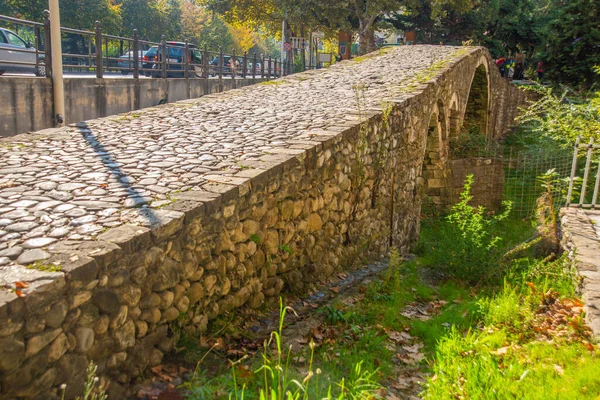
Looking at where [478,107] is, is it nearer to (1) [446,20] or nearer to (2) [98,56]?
(1) [446,20]

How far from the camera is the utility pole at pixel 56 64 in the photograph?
938 centimetres

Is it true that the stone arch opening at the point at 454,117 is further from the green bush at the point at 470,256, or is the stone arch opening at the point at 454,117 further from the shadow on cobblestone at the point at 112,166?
the shadow on cobblestone at the point at 112,166

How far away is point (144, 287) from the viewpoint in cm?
355

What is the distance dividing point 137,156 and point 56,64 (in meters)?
5.14

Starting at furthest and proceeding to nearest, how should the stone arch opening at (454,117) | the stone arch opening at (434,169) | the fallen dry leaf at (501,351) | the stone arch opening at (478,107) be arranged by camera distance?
1. the stone arch opening at (478,107)
2. the stone arch opening at (454,117)
3. the stone arch opening at (434,169)
4. the fallen dry leaf at (501,351)

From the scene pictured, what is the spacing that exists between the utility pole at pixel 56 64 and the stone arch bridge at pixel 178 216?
233 centimetres

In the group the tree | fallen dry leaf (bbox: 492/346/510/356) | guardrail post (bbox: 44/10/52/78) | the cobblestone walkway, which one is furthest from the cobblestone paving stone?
the tree

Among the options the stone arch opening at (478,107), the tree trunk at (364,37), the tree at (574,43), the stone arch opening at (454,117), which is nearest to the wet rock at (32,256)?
the stone arch opening at (454,117)

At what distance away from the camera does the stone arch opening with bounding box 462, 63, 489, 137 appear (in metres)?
20.2

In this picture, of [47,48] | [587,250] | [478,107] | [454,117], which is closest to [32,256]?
[587,250]

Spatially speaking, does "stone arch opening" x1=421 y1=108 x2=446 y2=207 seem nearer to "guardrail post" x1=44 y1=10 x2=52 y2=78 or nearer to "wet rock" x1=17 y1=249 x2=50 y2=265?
"guardrail post" x1=44 y1=10 x2=52 y2=78

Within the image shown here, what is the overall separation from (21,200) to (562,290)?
4547 mm

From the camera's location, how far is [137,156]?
18.2ft

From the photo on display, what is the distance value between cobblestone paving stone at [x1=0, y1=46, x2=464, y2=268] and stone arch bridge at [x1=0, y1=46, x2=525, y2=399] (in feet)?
0.06
